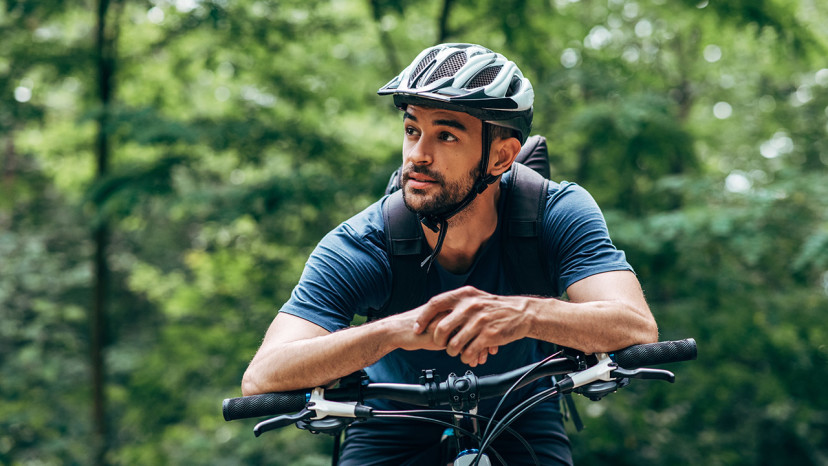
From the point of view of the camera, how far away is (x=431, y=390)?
1.87 m

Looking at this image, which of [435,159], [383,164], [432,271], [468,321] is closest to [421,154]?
[435,159]

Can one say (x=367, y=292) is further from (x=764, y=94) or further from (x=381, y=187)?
(x=764, y=94)

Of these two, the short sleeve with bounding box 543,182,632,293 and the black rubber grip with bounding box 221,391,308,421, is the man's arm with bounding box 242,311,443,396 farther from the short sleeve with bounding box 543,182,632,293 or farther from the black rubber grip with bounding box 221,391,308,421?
the short sleeve with bounding box 543,182,632,293

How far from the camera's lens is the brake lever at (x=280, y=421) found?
5.76 feet

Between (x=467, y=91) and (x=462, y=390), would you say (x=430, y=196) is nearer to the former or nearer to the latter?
(x=467, y=91)

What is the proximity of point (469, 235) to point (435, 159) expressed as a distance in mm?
363

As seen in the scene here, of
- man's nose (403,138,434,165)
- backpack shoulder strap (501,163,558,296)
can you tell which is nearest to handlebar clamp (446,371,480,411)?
backpack shoulder strap (501,163,558,296)

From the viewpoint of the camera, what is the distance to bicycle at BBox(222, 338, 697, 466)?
1835mm

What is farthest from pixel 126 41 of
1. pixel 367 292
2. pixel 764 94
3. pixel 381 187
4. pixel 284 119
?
pixel 764 94

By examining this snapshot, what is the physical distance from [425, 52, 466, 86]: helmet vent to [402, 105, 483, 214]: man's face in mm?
112

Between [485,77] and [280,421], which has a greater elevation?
[485,77]

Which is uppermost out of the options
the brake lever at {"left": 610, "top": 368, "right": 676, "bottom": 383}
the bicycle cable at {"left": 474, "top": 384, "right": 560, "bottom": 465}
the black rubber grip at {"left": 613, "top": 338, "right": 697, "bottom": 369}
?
the black rubber grip at {"left": 613, "top": 338, "right": 697, "bottom": 369}

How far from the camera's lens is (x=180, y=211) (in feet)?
25.1

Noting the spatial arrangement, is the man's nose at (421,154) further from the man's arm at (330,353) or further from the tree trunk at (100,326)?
the tree trunk at (100,326)
